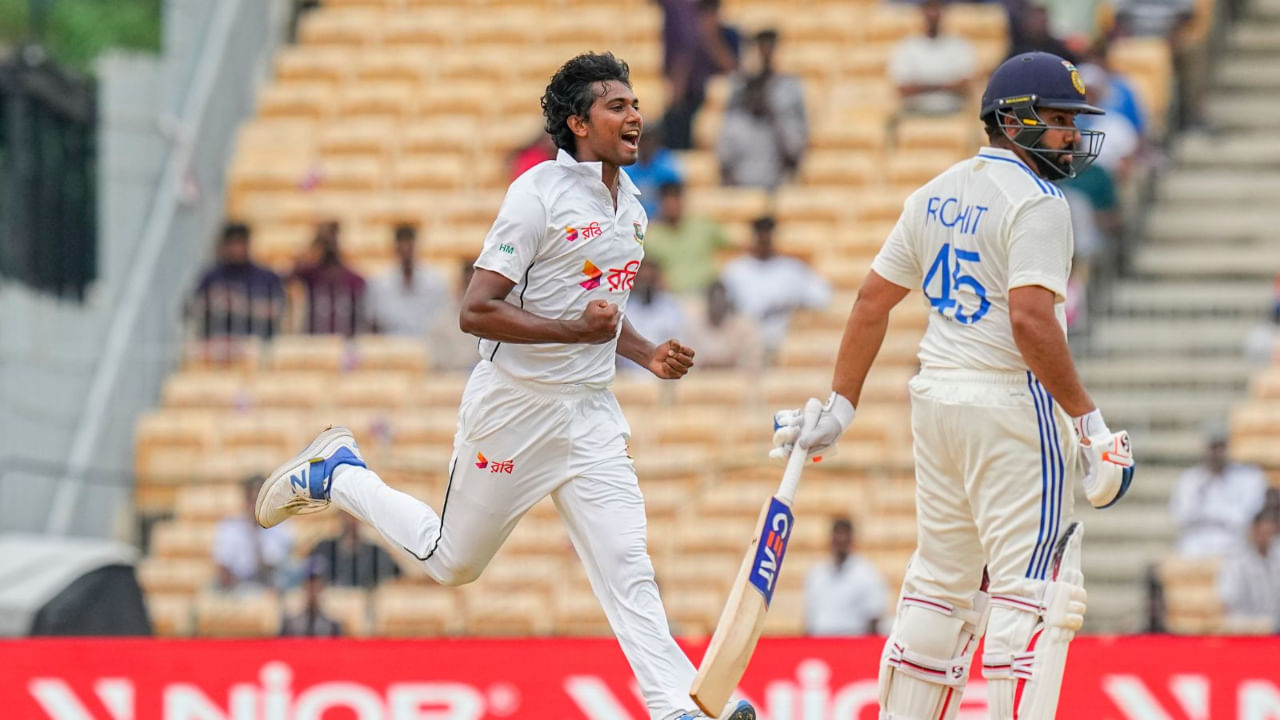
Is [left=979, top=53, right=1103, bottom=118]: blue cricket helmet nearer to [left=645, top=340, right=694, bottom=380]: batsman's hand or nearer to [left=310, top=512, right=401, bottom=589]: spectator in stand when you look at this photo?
[left=645, top=340, right=694, bottom=380]: batsman's hand

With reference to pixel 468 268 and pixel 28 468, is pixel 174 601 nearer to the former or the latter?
pixel 28 468

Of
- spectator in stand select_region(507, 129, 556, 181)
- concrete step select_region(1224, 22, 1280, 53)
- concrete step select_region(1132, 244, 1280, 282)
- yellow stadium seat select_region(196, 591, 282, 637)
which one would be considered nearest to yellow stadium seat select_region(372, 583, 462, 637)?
yellow stadium seat select_region(196, 591, 282, 637)

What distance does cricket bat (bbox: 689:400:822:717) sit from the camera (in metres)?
7.07

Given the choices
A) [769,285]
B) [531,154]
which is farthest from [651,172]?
[769,285]

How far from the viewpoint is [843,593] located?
1213 centimetres

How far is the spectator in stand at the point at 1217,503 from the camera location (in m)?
12.2

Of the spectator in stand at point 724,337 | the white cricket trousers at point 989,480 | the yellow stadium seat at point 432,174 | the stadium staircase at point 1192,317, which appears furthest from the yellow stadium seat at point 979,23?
the white cricket trousers at point 989,480

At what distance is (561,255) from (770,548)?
1.09m

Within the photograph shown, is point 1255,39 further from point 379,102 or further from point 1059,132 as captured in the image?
point 1059,132

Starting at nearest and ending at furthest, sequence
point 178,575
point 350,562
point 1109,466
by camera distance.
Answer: point 1109,466 → point 350,562 → point 178,575

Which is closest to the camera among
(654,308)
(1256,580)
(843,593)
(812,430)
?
(812,430)

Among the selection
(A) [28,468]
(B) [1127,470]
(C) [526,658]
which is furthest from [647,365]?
(A) [28,468]

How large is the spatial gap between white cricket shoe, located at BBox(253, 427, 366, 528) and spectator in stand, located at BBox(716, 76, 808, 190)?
696cm

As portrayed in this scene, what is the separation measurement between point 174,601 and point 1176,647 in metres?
5.94
